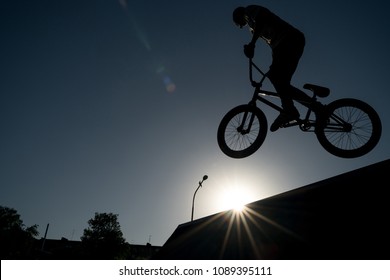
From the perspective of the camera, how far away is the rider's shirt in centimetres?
506

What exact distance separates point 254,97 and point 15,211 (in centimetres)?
7173

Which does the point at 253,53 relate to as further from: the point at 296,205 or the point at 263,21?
the point at 296,205

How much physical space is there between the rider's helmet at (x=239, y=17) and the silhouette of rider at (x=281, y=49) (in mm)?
90

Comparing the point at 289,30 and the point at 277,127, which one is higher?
the point at 289,30

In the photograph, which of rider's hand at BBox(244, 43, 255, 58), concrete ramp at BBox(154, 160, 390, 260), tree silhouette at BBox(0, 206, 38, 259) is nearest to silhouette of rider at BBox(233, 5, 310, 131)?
rider's hand at BBox(244, 43, 255, 58)

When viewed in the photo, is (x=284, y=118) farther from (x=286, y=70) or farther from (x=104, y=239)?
(x=104, y=239)

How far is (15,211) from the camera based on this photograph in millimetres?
61250

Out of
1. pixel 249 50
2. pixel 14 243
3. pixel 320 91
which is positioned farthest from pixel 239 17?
pixel 14 243

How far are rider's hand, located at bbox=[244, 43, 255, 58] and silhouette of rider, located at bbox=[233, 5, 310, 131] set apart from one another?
11 cm

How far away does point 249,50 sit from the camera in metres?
4.94

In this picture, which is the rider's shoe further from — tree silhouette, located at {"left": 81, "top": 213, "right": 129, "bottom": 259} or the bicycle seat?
tree silhouette, located at {"left": 81, "top": 213, "right": 129, "bottom": 259}

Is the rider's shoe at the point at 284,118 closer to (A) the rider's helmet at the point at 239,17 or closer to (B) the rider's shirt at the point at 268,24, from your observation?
(B) the rider's shirt at the point at 268,24

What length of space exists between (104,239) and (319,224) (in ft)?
190
